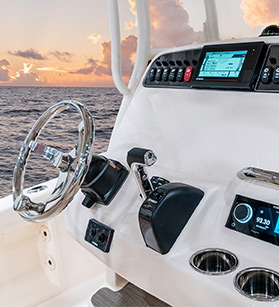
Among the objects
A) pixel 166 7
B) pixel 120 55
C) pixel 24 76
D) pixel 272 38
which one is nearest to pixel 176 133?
pixel 272 38

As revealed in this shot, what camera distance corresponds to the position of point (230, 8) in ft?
5.52

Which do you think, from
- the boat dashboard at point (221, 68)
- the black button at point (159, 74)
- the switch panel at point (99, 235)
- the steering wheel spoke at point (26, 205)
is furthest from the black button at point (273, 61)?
the steering wheel spoke at point (26, 205)

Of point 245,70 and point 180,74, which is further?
point 180,74

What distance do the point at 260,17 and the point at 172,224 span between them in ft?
3.86

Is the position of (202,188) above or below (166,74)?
below

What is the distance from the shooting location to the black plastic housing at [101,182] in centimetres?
106

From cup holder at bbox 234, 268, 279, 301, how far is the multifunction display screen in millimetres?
555

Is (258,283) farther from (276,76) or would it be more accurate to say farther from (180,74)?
(180,74)

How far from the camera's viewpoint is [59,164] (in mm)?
992

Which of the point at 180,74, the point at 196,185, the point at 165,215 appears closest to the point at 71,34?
the point at 180,74

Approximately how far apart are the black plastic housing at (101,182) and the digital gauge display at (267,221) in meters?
0.42

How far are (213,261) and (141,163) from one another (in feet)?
0.87

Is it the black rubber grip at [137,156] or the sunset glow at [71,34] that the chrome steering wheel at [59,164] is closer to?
the black rubber grip at [137,156]

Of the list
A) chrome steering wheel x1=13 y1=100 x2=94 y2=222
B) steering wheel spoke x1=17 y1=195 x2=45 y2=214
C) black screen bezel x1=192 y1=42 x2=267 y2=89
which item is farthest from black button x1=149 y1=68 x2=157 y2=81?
steering wheel spoke x1=17 y1=195 x2=45 y2=214
